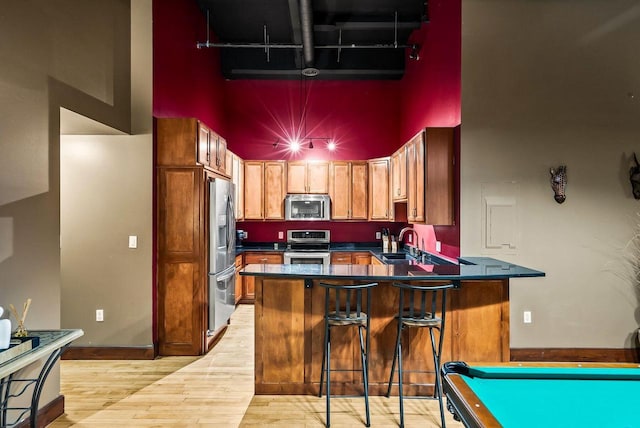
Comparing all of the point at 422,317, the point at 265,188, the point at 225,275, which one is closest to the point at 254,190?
the point at 265,188

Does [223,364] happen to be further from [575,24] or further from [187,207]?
[575,24]

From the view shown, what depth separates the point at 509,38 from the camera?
381 centimetres

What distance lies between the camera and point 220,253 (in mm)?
4301

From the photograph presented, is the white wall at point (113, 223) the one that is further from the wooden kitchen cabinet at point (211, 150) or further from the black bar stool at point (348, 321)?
the black bar stool at point (348, 321)

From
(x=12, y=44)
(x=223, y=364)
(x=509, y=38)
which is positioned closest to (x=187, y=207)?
(x=223, y=364)

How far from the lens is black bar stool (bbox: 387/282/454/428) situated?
2680 mm

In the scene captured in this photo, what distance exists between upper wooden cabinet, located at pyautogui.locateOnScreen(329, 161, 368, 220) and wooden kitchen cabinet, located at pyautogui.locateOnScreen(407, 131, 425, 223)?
1705mm

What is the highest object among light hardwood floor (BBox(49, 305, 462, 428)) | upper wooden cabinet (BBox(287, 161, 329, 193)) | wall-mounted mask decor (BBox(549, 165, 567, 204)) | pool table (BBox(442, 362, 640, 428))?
upper wooden cabinet (BBox(287, 161, 329, 193))

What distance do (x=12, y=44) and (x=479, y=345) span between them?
12.7ft

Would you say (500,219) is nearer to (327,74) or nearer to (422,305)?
(422,305)

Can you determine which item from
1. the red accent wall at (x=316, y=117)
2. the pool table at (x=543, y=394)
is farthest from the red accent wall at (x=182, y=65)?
the pool table at (x=543, y=394)

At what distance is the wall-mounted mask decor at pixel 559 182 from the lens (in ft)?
12.2

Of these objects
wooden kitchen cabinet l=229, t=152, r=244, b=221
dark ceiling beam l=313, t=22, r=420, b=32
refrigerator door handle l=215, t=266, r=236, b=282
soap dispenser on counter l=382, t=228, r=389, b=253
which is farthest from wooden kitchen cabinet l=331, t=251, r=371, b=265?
dark ceiling beam l=313, t=22, r=420, b=32

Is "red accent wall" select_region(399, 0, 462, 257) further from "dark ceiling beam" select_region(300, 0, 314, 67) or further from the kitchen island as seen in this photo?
"dark ceiling beam" select_region(300, 0, 314, 67)
